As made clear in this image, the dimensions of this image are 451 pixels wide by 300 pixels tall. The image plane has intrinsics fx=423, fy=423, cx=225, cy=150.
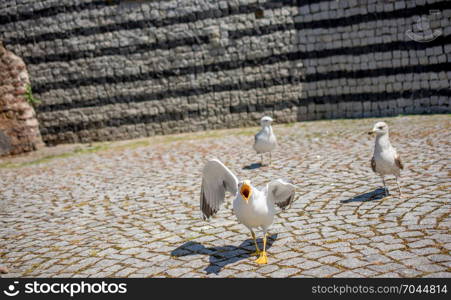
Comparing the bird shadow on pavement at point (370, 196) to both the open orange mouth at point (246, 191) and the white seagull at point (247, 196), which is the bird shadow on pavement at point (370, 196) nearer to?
the white seagull at point (247, 196)

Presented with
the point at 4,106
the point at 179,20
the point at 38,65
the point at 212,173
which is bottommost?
the point at 212,173

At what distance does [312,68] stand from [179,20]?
4.13 metres

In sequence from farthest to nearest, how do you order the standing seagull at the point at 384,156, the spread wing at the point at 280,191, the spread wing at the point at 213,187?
the standing seagull at the point at 384,156 < the spread wing at the point at 213,187 < the spread wing at the point at 280,191

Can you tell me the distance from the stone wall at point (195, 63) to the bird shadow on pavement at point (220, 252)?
8.48m

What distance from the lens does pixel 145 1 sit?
1236cm

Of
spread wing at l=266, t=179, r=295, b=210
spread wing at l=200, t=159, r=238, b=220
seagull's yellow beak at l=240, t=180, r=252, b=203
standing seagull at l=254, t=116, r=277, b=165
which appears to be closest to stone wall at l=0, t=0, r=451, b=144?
standing seagull at l=254, t=116, r=277, b=165

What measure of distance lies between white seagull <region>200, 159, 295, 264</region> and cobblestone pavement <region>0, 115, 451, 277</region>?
378mm

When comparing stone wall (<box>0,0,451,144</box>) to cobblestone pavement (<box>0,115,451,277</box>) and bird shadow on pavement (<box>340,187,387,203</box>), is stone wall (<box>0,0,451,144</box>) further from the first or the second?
bird shadow on pavement (<box>340,187,387,203</box>)

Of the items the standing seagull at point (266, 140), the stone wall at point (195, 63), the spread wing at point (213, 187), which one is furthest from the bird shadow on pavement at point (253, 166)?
the stone wall at point (195, 63)

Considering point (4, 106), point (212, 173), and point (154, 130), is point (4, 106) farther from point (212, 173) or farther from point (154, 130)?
point (212, 173)

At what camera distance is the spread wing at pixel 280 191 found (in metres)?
3.95

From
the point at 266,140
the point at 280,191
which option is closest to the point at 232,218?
the point at 280,191

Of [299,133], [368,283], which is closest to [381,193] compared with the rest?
[368,283]

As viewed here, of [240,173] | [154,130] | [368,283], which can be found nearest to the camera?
[368,283]
